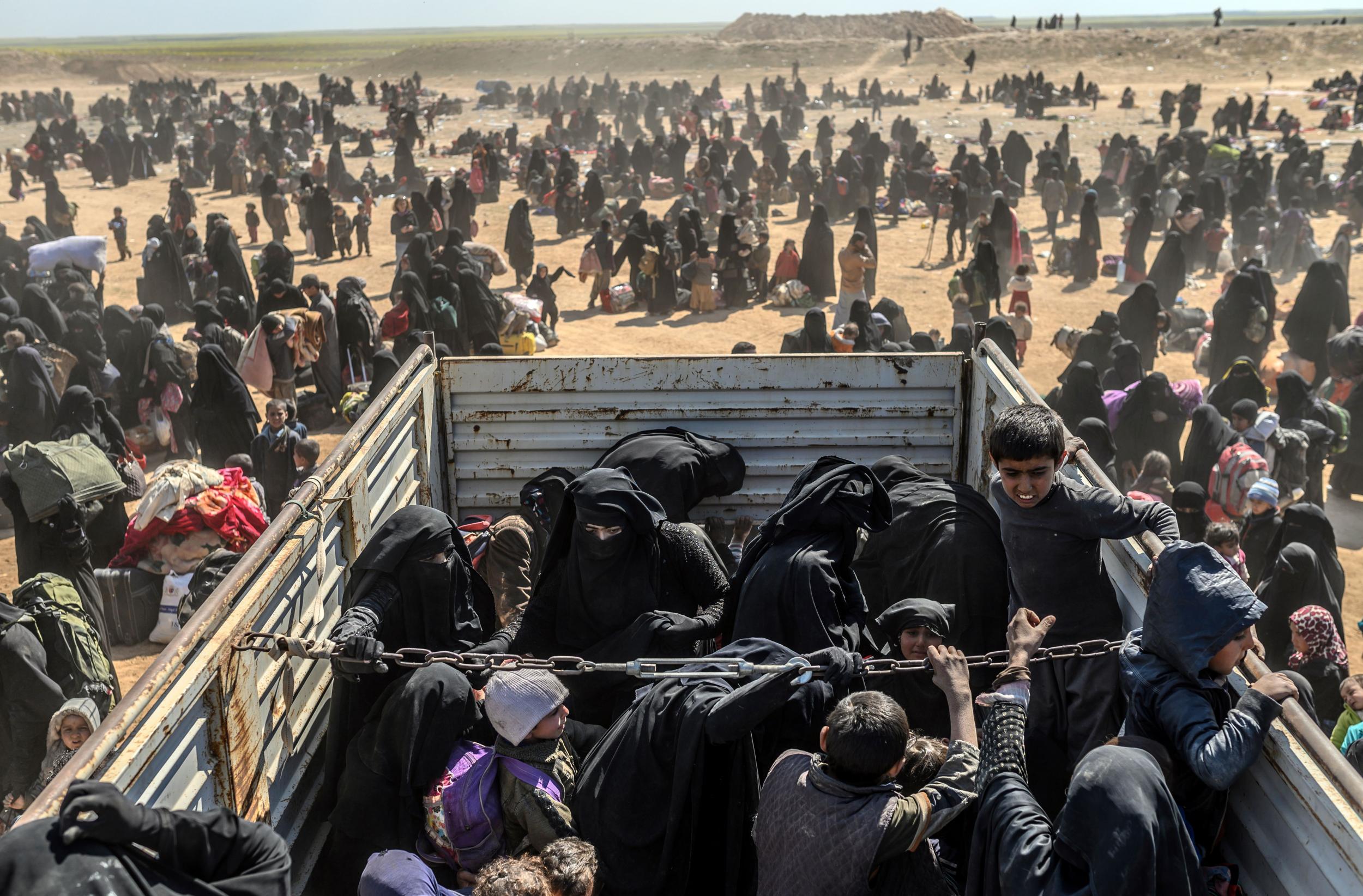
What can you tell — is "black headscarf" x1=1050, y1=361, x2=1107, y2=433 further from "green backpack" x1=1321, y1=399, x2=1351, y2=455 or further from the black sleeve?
the black sleeve

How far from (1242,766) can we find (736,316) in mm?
11711

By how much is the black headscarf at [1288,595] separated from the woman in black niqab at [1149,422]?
6.62 feet

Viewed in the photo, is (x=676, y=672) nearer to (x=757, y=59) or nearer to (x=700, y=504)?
(x=700, y=504)

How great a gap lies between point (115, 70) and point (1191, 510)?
6137cm

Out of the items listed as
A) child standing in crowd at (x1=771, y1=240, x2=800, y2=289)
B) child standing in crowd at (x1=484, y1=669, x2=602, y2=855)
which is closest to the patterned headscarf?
child standing in crowd at (x1=484, y1=669, x2=602, y2=855)

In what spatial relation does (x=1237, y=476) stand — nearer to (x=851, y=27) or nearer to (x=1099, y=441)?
(x=1099, y=441)

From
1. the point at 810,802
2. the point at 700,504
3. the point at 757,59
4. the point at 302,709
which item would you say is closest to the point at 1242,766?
the point at 810,802

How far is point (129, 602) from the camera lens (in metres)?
6.05

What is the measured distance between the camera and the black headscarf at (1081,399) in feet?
24.3

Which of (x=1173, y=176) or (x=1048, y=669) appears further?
(x=1173, y=176)

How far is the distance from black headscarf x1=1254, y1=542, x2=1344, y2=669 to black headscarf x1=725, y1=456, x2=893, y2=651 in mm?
2506

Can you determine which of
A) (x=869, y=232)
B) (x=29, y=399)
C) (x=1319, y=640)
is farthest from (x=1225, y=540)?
(x=869, y=232)

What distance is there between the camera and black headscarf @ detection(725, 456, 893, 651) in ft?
11.5

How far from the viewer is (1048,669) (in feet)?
11.4
